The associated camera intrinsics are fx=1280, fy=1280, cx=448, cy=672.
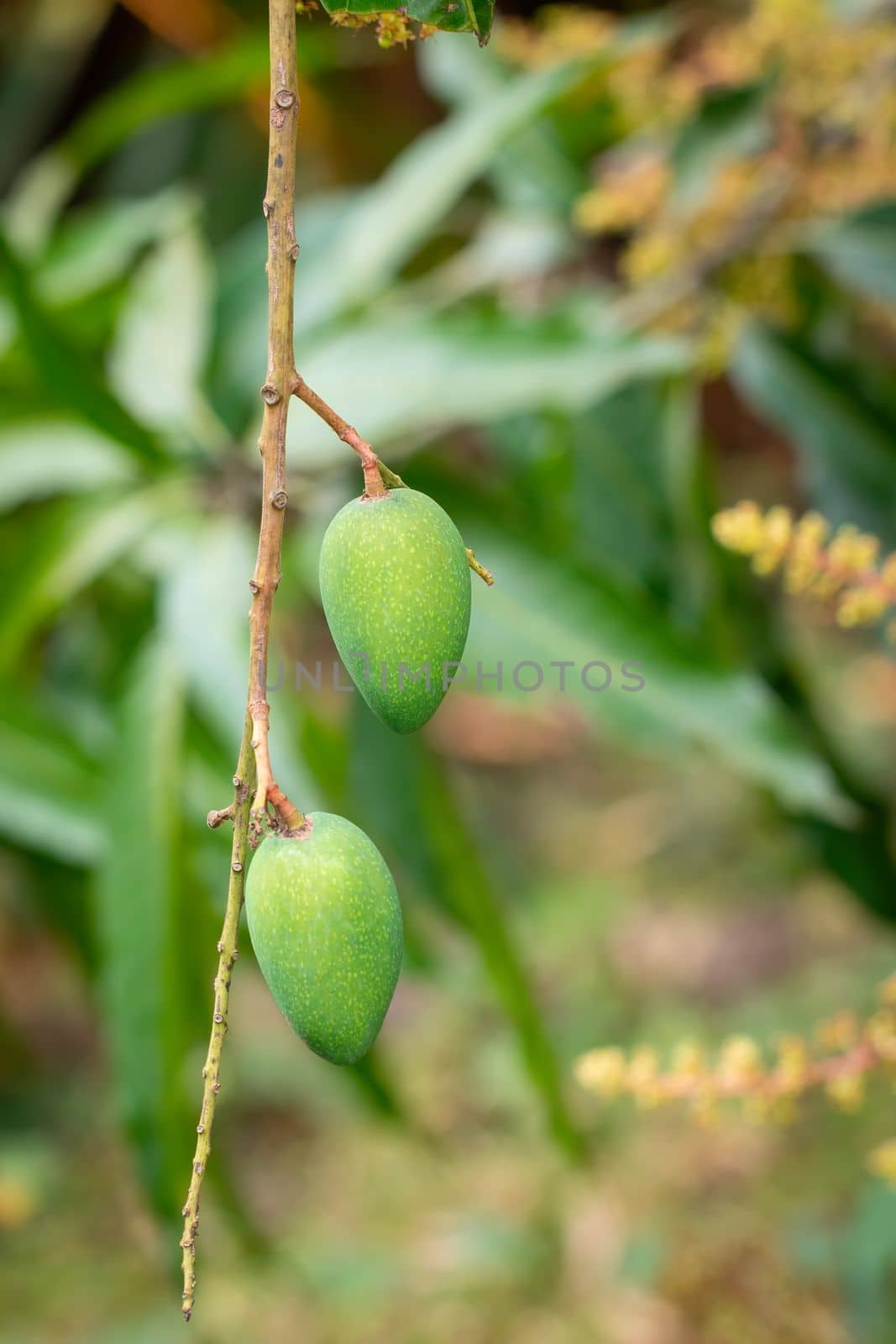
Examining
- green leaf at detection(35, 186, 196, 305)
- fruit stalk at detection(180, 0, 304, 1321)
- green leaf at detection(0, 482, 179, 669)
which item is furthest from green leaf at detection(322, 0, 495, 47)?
green leaf at detection(35, 186, 196, 305)

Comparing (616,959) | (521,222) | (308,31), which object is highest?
(308,31)

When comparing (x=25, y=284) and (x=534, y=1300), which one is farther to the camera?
(x=534, y=1300)

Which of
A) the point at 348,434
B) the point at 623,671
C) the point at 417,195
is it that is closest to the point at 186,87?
the point at 417,195

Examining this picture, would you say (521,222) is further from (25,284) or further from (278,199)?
(278,199)

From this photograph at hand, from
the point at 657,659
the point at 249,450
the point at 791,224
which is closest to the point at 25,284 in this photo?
the point at 249,450

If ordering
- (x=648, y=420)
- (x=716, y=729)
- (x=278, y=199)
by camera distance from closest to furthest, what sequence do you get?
(x=278, y=199) < (x=716, y=729) < (x=648, y=420)

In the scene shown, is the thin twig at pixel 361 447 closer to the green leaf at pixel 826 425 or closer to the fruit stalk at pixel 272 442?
the fruit stalk at pixel 272 442

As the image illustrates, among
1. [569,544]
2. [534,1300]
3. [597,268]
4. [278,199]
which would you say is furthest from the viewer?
[534,1300]

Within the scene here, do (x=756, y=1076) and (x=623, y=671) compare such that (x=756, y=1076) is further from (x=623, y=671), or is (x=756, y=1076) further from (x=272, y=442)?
(x=272, y=442)
